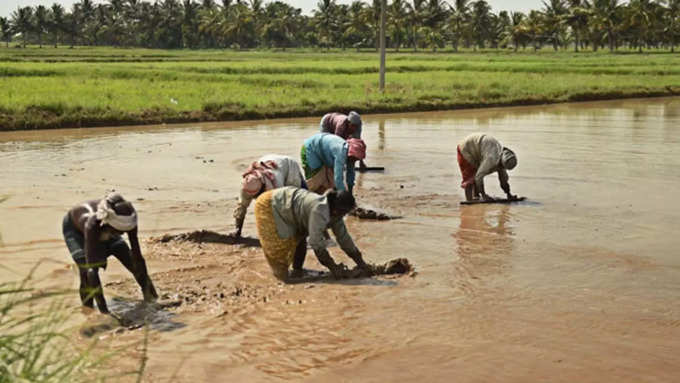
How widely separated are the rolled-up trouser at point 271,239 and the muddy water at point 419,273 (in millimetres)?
239

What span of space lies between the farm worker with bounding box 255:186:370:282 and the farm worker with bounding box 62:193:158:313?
110cm

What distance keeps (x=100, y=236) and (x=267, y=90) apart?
21537 millimetres

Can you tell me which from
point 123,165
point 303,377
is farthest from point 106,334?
point 123,165

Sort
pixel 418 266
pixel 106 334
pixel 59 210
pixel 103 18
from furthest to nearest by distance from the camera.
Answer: pixel 103 18
pixel 59 210
pixel 418 266
pixel 106 334

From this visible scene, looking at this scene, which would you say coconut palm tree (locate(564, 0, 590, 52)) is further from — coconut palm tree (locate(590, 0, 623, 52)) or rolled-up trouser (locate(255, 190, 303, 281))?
rolled-up trouser (locate(255, 190, 303, 281))

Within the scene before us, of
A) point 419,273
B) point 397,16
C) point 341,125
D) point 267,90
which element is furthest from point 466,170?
point 397,16

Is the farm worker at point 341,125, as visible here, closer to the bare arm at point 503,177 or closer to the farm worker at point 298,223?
the bare arm at point 503,177

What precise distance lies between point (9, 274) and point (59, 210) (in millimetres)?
2842

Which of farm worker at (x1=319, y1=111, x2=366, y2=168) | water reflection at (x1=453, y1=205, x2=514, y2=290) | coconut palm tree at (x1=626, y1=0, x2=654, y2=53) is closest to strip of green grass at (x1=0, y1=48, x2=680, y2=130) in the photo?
farm worker at (x1=319, y1=111, x2=366, y2=168)

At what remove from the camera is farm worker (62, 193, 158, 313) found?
5.25 meters

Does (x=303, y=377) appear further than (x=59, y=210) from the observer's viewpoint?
No

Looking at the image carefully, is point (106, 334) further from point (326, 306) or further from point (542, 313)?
point (542, 313)

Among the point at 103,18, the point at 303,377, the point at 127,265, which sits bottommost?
the point at 303,377

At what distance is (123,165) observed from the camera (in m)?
13.0
